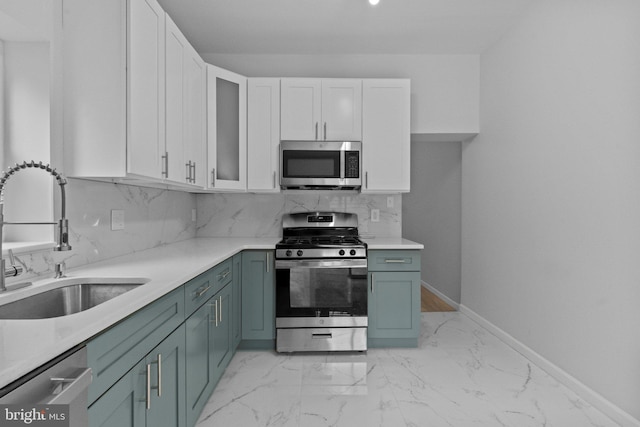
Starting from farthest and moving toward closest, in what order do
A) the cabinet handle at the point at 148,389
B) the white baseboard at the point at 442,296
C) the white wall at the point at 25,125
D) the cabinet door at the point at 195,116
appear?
the white baseboard at the point at 442,296
the cabinet door at the point at 195,116
the white wall at the point at 25,125
the cabinet handle at the point at 148,389

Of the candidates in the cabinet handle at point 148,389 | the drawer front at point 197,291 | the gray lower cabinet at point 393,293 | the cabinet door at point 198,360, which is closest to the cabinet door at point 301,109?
the gray lower cabinet at point 393,293

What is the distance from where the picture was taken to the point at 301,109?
10.4 feet

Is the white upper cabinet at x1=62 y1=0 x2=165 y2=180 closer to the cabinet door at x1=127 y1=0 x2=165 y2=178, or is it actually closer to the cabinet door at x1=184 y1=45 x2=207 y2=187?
the cabinet door at x1=127 y1=0 x2=165 y2=178

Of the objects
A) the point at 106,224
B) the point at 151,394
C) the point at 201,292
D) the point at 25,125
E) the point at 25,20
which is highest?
the point at 25,20

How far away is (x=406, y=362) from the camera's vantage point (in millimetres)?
2764

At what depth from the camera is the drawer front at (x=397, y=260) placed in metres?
2.97

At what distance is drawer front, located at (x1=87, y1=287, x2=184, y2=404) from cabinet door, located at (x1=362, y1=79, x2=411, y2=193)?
2.12m

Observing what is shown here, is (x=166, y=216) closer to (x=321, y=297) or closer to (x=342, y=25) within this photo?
(x=321, y=297)

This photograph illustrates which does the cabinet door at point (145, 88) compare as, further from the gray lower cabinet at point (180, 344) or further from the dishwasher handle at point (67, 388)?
the dishwasher handle at point (67, 388)

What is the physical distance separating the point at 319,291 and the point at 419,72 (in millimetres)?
2359

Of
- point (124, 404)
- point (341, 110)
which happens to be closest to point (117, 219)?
point (124, 404)

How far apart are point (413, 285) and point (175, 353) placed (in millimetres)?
1996

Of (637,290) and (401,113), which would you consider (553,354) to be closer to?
(637,290)

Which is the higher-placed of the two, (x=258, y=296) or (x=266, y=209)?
(x=266, y=209)
